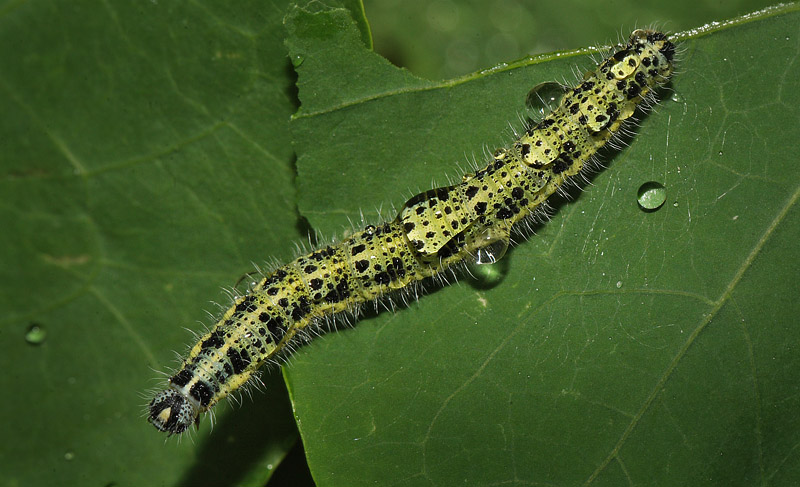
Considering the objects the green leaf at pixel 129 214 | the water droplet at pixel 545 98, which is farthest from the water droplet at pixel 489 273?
the green leaf at pixel 129 214

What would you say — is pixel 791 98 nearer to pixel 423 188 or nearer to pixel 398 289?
pixel 423 188

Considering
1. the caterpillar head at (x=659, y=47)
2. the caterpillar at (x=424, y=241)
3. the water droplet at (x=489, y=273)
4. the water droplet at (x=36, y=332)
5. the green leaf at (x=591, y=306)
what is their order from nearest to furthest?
the green leaf at (x=591, y=306) → the caterpillar head at (x=659, y=47) → the caterpillar at (x=424, y=241) → the water droplet at (x=489, y=273) → the water droplet at (x=36, y=332)

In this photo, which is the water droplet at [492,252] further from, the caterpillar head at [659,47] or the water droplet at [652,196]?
the caterpillar head at [659,47]

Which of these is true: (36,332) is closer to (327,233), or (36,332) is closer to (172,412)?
(172,412)

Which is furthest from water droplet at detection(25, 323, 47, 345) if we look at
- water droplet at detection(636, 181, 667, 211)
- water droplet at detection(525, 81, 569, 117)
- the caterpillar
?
water droplet at detection(636, 181, 667, 211)

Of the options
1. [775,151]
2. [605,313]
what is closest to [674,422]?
[605,313]
